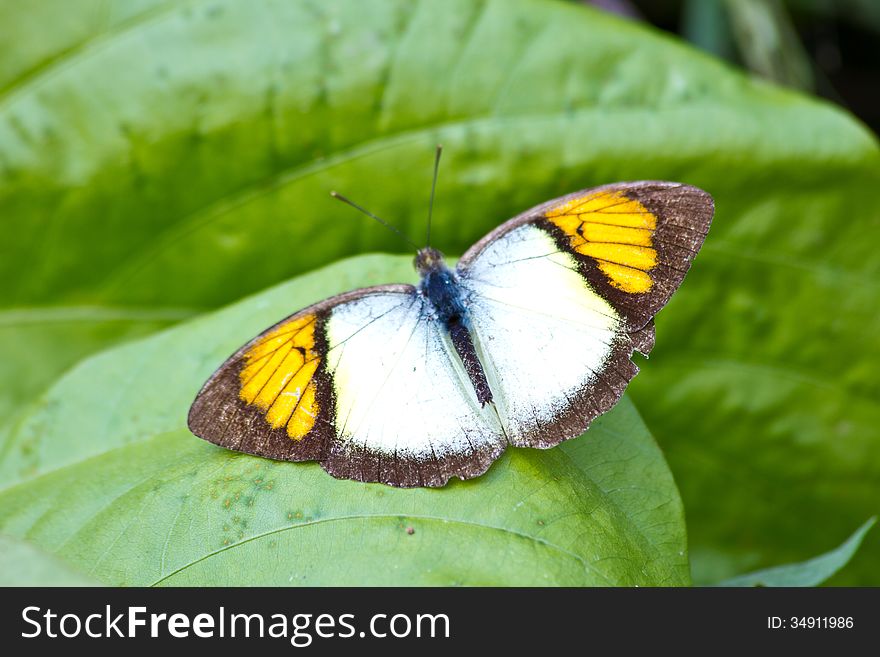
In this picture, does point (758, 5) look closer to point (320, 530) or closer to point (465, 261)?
point (465, 261)

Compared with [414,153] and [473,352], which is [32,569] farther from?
[414,153]

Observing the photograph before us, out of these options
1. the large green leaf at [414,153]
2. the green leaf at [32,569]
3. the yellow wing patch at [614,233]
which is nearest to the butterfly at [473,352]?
the yellow wing patch at [614,233]

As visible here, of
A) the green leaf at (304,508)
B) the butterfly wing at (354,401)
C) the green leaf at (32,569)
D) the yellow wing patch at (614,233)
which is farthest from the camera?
the yellow wing patch at (614,233)

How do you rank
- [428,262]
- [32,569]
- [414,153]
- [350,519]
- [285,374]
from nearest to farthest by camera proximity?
[32,569] → [350,519] → [285,374] → [428,262] → [414,153]

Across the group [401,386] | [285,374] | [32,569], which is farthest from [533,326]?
[32,569]

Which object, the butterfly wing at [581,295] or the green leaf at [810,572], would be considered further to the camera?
the green leaf at [810,572]

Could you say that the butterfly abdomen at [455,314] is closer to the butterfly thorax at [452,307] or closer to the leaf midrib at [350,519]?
the butterfly thorax at [452,307]
